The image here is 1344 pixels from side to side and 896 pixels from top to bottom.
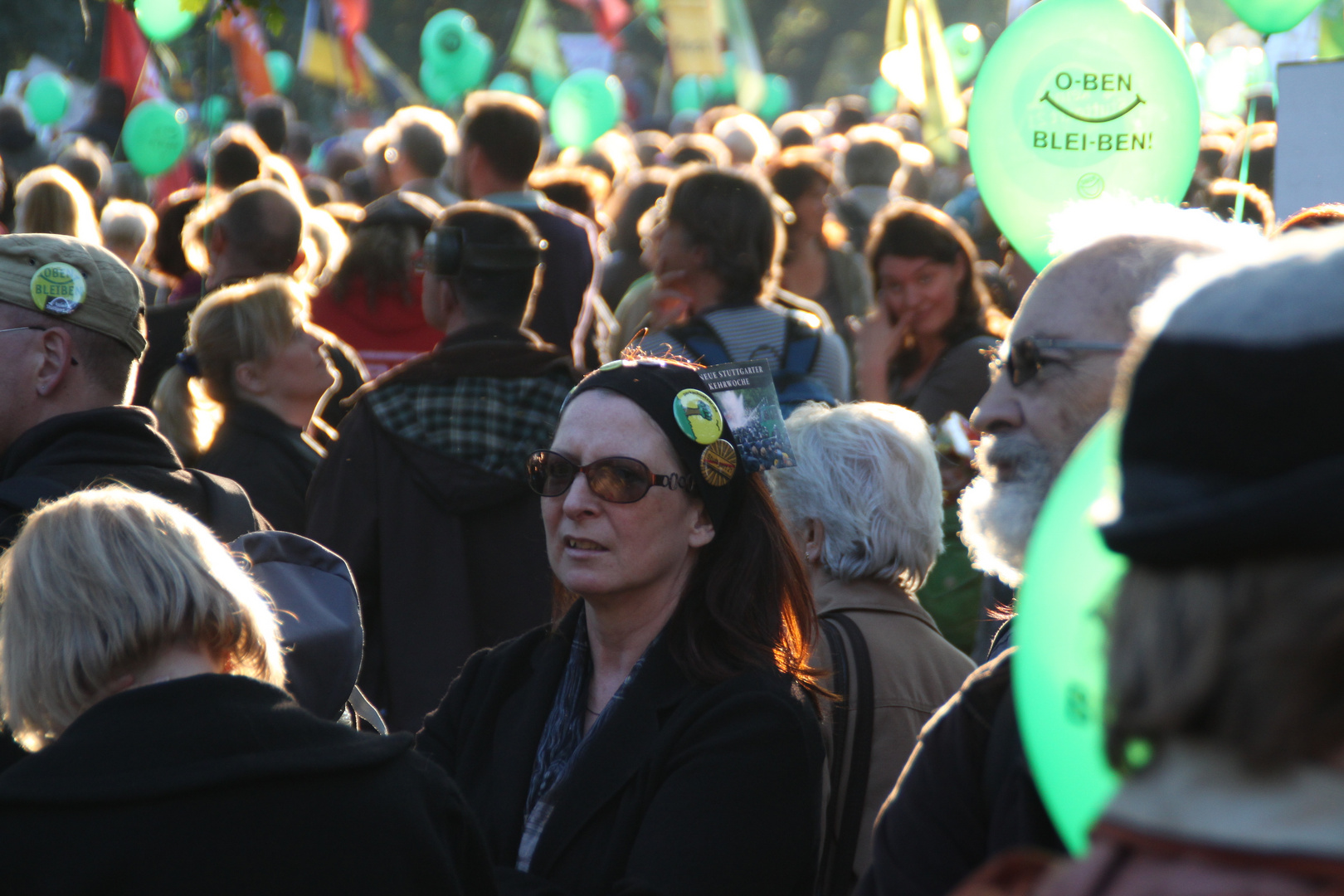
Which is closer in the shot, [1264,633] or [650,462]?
[1264,633]

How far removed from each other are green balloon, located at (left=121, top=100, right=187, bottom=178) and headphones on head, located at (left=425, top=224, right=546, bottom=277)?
793cm

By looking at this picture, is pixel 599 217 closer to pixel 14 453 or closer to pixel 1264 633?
pixel 14 453

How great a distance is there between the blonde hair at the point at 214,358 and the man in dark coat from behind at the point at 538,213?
134cm

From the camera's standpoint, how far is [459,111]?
1855 centimetres

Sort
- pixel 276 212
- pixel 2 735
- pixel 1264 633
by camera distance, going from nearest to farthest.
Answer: pixel 1264 633 < pixel 2 735 < pixel 276 212

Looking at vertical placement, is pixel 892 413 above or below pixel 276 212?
below

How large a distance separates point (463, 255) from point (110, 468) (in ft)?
4.78

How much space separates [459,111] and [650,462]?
1672 cm

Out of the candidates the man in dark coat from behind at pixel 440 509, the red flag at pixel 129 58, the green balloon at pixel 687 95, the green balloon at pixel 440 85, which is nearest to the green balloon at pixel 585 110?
the green balloon at pixel 440 85

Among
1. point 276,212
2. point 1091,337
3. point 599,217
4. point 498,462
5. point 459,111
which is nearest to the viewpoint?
point 1091,337

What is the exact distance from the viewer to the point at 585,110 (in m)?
14.7

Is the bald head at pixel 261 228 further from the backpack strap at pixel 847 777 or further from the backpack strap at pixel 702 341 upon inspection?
the backpack strap at pixel 847 777

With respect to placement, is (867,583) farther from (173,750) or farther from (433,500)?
(173,750)

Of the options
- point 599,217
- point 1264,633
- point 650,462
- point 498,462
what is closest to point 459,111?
point 599,217
